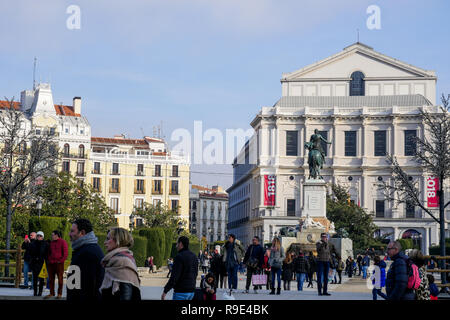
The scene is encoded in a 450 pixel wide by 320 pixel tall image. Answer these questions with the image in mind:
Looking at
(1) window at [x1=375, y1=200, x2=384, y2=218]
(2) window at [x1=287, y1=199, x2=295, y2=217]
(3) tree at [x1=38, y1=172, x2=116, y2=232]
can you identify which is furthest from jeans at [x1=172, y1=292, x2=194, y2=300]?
(1) window at [x1=375, y1=200, x2=384, y2=218]

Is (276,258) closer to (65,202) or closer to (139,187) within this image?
(65,202)

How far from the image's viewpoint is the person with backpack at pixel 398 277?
34.8 feet

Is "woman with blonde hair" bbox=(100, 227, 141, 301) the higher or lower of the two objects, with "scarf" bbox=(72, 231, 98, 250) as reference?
lower

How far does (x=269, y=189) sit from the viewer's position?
100250 mm

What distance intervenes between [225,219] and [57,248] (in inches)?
5390

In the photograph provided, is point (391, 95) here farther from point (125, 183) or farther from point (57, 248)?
point (57, 248)

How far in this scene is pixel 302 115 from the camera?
331 ft

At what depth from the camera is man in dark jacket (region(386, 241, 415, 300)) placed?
10.6m

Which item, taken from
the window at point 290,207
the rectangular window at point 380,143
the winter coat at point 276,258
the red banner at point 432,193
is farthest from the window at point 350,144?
the winter coat at point 276,258

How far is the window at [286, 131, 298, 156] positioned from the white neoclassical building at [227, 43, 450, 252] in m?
0.13

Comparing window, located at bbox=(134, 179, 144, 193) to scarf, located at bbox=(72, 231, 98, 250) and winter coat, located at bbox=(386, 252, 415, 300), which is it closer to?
winter coat, located at bbox=(386, 252, 415, 300)
